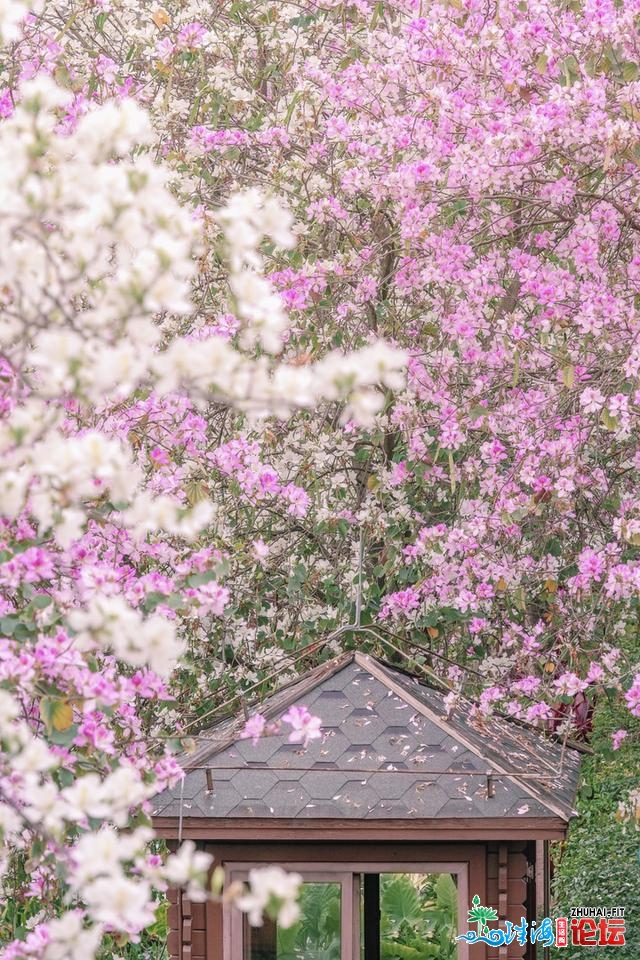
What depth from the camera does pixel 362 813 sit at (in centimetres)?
458

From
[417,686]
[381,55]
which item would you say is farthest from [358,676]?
[381,55]

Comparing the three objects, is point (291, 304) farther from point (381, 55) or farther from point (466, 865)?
point (466, 865)

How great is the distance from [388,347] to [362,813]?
5.25ft

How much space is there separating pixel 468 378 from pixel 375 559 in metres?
1.24

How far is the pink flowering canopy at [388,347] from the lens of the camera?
5.31 meters

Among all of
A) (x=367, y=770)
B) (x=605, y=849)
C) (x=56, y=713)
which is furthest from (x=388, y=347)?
(x=605, y=849)

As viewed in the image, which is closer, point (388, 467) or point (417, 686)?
point (417, 686)

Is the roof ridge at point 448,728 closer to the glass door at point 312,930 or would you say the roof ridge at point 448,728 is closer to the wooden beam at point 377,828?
the wooden beam at point 377,828

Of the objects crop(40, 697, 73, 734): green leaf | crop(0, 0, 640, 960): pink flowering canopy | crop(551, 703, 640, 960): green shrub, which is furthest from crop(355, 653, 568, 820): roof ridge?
crop(551, 703, 640, 960): green shrub

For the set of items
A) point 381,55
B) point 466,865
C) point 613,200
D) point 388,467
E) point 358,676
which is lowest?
point 466,865

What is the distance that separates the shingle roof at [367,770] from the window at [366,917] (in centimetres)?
34

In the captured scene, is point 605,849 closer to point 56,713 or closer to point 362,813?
point 362,813

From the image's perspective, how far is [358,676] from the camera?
5.07 metres

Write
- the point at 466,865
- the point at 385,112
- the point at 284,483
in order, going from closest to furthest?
the point at 466,865 < the point at 385,112 < the point at 284,483
